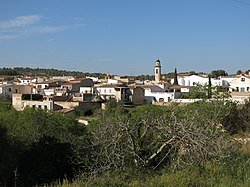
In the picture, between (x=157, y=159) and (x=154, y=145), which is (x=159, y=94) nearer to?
(x=154, y=145)

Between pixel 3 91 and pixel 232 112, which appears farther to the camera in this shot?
pixel 3 91

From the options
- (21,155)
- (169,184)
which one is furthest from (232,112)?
(169,184)

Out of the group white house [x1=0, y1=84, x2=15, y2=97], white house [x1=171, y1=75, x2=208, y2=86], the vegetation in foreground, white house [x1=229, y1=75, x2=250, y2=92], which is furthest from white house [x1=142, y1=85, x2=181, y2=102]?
the vegetation in foreground

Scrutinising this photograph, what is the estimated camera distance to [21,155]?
12.8m

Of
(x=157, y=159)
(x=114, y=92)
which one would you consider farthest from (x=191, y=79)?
(x=157, y=159)

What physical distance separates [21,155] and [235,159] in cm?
762

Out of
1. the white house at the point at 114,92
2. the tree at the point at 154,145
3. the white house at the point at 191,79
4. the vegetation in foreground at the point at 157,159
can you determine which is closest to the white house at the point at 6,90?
the white house at the point at 114,92

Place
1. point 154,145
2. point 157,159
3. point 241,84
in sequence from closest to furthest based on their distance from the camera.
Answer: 1. point 157,159
2. point 154,145
3. point 241,84

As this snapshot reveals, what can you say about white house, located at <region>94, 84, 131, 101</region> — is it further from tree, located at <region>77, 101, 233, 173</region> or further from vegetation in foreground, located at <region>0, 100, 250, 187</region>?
tree, located at <region>77, 101, 233, 173</region>

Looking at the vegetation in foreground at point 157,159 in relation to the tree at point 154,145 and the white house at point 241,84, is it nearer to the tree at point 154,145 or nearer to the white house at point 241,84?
the tree at point 154,145

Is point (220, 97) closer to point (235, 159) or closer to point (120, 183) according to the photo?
point (235, 159)

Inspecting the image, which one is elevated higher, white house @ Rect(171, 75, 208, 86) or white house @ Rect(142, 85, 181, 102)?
white house @ Rect(171, 75, 208, 86)

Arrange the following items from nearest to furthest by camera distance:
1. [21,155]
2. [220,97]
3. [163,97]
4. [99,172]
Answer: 1. [99,172]
2. [21,155]
3. [220,97]
4. [163,97]

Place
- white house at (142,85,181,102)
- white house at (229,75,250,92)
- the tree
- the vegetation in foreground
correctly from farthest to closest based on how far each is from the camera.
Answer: white house at (142,85,181,102) < white house at (229,75,250,92) < the tree < the vegetation in foreground
